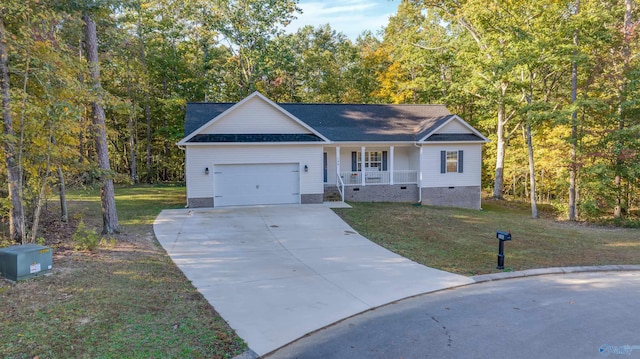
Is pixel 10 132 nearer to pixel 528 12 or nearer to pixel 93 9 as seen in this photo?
pixel 93 9

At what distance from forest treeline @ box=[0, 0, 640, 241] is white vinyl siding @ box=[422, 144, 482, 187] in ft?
8.65

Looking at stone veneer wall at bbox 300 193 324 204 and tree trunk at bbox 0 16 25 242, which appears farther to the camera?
stone veneer wall at bbox 300 193 324 204

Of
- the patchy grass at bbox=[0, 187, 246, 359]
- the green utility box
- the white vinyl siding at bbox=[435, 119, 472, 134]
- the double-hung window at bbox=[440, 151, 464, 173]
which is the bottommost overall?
the patchy grass at bbox=[0, 187, 246, 359]

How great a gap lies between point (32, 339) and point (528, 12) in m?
20.7

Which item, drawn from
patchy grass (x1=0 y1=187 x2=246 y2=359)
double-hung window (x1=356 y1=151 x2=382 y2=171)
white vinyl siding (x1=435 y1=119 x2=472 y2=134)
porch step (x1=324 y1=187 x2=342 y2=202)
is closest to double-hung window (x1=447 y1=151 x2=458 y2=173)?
white vinyl siding (x1=435 y1=119 x2=472 y2=134)

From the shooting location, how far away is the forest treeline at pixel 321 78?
8.14 m

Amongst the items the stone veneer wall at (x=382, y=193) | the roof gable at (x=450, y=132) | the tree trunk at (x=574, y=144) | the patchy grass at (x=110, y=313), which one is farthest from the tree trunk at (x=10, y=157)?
the tree trunk at (x=574, y=144)

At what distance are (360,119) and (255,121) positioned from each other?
6817 millimetres

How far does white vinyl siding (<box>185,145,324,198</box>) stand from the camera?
1625 cm

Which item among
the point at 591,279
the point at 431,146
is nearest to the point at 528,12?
the point at 431,146

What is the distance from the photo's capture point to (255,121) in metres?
17.2

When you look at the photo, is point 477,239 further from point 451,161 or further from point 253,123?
point 253,123

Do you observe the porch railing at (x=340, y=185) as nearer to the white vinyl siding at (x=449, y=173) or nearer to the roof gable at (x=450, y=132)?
the white vinyl siding at (x=449, y=173)

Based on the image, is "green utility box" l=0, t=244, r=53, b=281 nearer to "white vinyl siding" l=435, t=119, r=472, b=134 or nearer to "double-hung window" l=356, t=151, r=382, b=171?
"double-hung window" l=356, t=151, r=382, b=171
